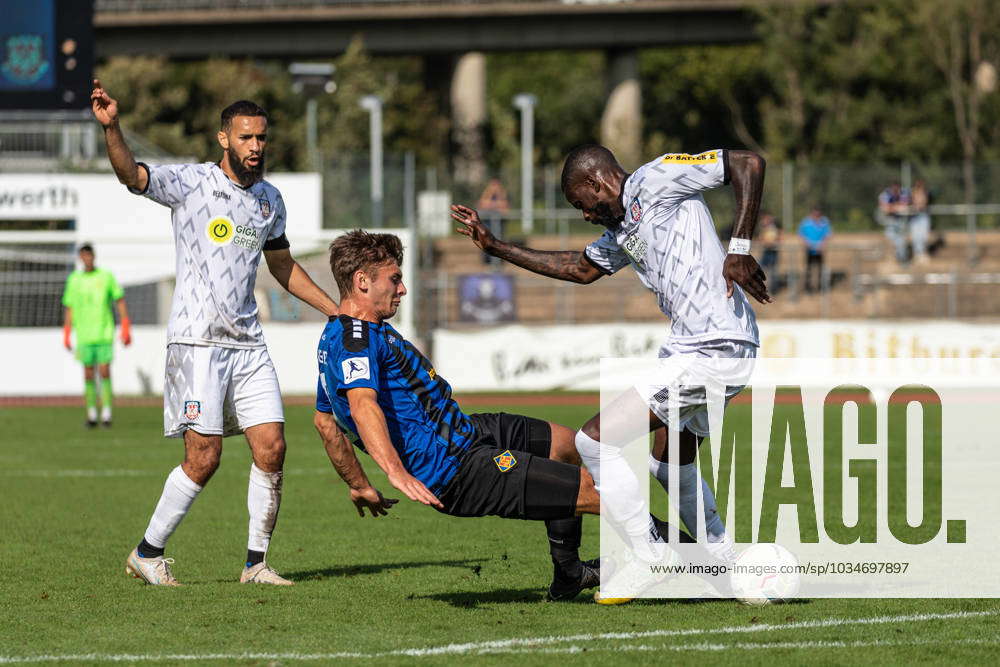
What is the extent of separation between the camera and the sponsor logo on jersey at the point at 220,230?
799 cm

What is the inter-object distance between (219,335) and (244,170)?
2.86ft

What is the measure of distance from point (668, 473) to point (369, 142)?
4564 cm

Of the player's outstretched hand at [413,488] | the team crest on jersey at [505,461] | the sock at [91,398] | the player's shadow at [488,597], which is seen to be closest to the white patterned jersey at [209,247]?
the player's shadow at [488,597]

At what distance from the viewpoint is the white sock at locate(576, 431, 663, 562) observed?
7152mm

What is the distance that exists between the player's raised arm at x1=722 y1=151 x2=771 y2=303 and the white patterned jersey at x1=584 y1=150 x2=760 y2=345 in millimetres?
104

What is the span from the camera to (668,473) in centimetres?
769

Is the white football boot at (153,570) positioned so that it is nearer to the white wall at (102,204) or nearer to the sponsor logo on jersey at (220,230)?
the sponsor logo on jersey at (220,230)

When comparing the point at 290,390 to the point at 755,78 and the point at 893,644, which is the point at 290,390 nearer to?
the point at 893,644

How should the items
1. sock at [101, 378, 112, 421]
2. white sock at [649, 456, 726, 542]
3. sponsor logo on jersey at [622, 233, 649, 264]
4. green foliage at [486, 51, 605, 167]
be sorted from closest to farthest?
sponsor logo on jersey at [622, 233, 649, 264]
white sock at [649, 456, 726, 542]
sock at [101, 378, 112, 421]
green foliage at [486, 51, 605, 167]

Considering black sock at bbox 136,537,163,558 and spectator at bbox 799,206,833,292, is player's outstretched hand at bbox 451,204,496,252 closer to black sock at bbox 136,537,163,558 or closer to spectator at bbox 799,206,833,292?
black sock at bbox 136,537,163,558

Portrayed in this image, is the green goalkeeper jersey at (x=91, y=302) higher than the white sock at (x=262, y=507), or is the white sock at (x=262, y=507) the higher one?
the green goalkeeper jersey at (x=91, y=302)

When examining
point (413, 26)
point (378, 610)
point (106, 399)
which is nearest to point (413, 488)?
point (378, 610)

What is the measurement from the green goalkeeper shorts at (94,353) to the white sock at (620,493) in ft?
41.2

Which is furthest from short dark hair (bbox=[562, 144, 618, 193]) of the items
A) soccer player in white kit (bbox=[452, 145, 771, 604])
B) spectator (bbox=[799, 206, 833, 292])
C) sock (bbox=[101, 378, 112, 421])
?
spectator (bbox=[799, 206, 833, 292])
